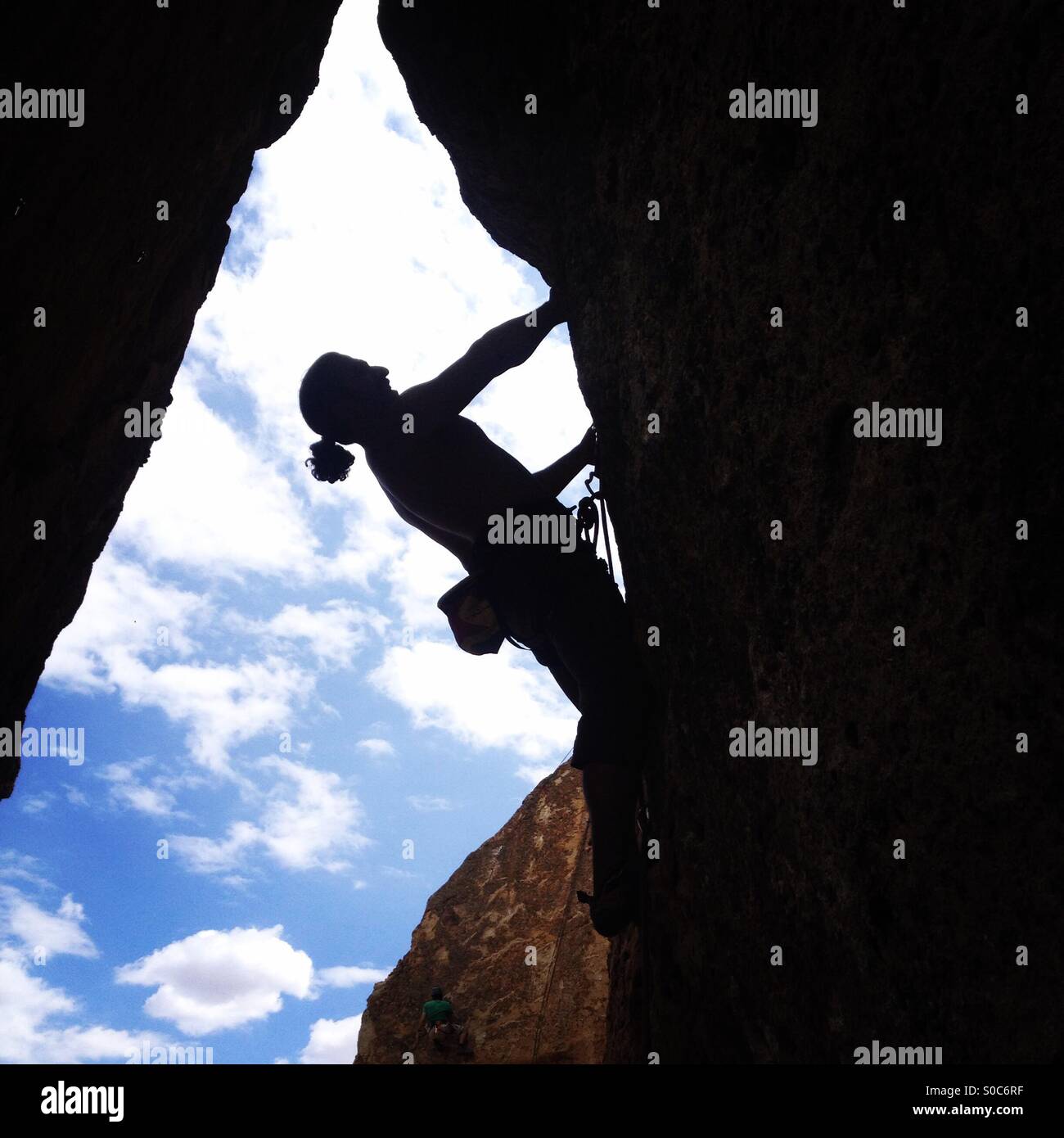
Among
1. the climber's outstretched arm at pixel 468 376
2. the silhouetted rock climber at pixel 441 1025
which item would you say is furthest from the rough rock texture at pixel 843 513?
the silhouetted rock climber at pixel 441 1025

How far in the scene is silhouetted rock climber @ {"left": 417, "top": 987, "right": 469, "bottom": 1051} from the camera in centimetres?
732

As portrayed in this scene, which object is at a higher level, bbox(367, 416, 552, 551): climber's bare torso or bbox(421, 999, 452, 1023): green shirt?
bbox(367, 416, 552, 551): climber's bare torso

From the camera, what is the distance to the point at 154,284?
3.87 metres

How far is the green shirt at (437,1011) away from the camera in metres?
7.46

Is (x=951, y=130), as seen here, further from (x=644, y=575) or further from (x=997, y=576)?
(x=644, y=575)

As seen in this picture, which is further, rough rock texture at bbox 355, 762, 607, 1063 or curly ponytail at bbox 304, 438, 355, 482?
rough rock texture at bbox 355, 762, 607, 1063

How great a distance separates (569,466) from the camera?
497 cm

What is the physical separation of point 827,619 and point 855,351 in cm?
83

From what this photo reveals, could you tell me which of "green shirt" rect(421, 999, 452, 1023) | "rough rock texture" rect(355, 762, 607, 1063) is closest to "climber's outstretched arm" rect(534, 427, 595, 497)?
"rough rock texture" rect(355, 762, 607, 1063)

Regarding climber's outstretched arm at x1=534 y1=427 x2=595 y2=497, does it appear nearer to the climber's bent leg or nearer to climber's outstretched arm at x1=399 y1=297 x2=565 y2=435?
climber's outstretched arm at x1=399 y1=297 x2=565 y2=435

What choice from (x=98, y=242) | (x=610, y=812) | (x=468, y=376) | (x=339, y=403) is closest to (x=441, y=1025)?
(x=610, y=812)

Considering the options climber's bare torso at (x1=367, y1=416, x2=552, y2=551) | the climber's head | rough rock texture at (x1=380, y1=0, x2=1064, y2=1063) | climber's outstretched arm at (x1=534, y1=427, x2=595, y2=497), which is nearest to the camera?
rough rock texture at (x1=380, y1=0, x2=1064, y2=1063)

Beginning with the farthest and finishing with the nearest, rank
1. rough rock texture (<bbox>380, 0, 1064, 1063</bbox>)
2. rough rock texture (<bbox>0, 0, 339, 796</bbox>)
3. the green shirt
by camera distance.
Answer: the green shirt
rough rock texture (<bbox>0, 0, 339, 796</bbox>)
rough rock texture (<bbox>380, 0, 1064, 1063</bbox>)
